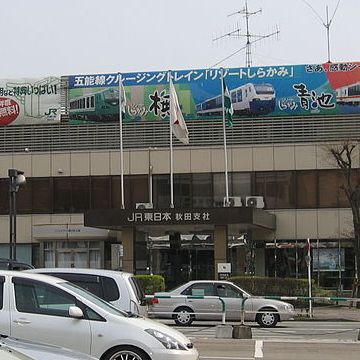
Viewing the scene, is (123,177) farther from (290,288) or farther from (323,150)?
(290,288)

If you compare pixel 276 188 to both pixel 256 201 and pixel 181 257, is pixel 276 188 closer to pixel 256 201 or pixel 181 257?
pixel 256 201

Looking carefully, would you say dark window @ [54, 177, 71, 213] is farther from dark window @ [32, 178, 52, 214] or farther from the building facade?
dark window @ [32, 178, 52, 214]

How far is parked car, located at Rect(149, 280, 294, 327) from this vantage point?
2375 centimetres

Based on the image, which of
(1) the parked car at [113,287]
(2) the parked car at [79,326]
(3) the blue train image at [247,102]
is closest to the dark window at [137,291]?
(1) the parked car at [113,287]

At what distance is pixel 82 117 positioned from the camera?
1783 inches

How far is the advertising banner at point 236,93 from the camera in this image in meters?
43.5

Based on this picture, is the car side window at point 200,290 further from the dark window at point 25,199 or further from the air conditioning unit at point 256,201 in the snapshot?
the dark window at point 25,199

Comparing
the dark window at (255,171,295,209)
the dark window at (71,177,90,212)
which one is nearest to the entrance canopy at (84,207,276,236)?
the dark window at (255,171,295,209)

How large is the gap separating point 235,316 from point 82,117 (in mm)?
23513

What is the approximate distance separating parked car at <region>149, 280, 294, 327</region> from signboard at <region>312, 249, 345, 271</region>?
1891 centimetres

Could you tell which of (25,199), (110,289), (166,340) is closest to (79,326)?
(166,340)

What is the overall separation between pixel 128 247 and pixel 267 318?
552 inches

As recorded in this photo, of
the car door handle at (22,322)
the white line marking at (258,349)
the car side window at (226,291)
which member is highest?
the car door handle at (22,322)

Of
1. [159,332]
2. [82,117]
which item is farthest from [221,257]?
[159,332]
